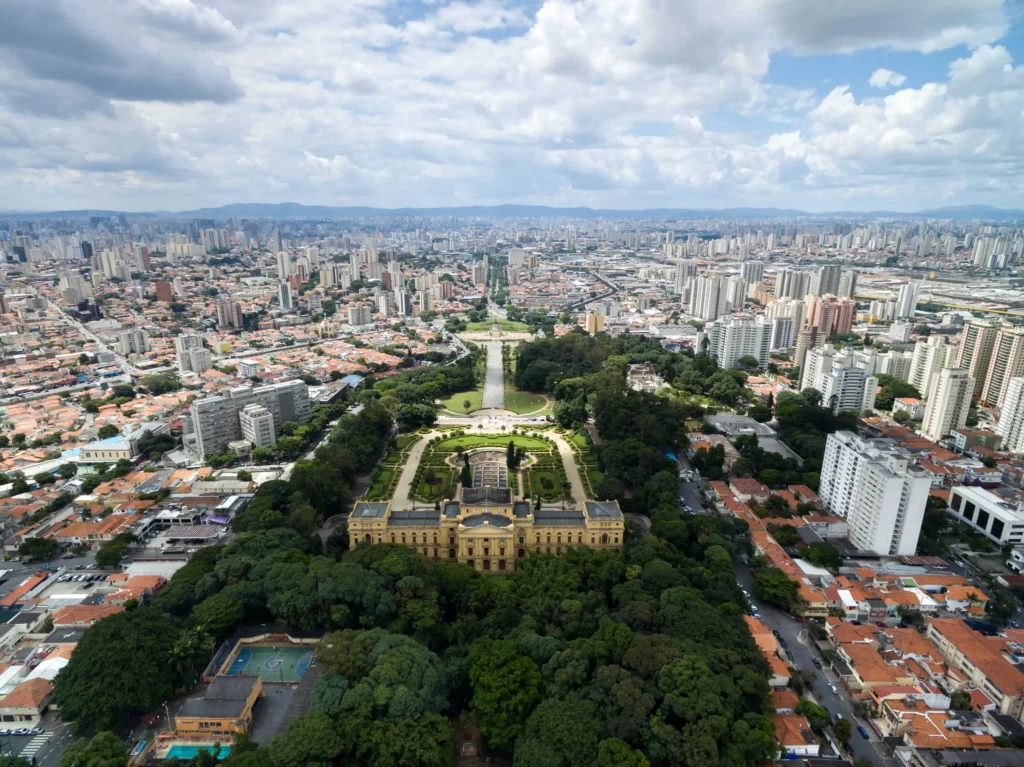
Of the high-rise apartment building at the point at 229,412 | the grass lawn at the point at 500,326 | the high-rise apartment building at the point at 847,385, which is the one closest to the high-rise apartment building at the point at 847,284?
the grass lawn at the point at 500,326

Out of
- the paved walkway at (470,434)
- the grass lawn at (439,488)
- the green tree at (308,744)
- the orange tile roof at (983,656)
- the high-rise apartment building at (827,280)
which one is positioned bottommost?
the paved walkway at (470,434)

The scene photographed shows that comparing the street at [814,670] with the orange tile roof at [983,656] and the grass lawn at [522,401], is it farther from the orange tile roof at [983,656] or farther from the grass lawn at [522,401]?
the grass lawn at [522,401]

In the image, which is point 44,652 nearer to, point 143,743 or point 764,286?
point 143,743

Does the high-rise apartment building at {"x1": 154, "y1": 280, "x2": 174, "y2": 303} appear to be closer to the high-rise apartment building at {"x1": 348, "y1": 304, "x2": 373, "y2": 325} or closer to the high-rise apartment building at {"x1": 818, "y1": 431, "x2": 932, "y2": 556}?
the high-rise apartment building at {"x1": 348, "y1": 304, "x2": 373, "y2": 325}

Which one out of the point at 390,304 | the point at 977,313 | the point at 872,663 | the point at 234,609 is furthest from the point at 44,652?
the point at 977,313

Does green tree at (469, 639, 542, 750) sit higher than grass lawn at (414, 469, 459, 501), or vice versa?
green tree at (469, 639, 542, 750)

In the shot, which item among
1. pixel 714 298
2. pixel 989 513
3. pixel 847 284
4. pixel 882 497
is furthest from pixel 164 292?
pixel 847 284

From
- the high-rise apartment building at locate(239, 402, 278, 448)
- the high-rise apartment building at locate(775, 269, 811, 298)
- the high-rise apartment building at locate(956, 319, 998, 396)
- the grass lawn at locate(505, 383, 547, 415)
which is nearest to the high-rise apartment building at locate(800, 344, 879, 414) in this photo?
the high-rise apartment building at locate(956, 319, 998, 396)

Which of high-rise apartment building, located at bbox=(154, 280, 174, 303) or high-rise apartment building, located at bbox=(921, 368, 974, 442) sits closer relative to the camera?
high-rise apartment building, located at bbox=(921, 368, 974, 442)
